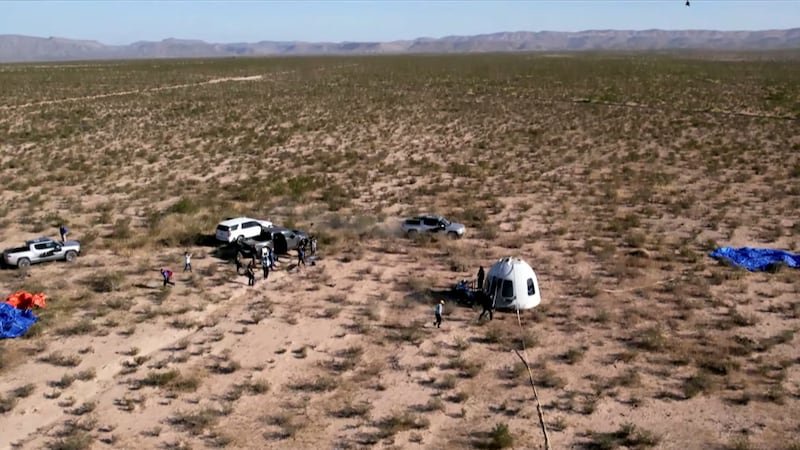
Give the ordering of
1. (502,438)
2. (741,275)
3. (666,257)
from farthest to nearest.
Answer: (666,257)
(741,275)
(502,438)

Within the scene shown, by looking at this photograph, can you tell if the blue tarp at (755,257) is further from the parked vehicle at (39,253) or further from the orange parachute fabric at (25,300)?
the parked vehicle at (39,253)

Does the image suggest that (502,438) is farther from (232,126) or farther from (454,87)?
(454,87)

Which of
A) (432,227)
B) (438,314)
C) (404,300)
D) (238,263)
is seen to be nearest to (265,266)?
(238,263)

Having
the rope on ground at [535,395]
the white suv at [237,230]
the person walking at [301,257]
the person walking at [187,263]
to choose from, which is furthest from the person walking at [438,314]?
the white suv at [237,230]

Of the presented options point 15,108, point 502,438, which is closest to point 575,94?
point 15,108

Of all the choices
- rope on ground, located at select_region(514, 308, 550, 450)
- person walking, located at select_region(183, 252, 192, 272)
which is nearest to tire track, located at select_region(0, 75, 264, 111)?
person walking, located at select_region(183, 252, 192, 272)
